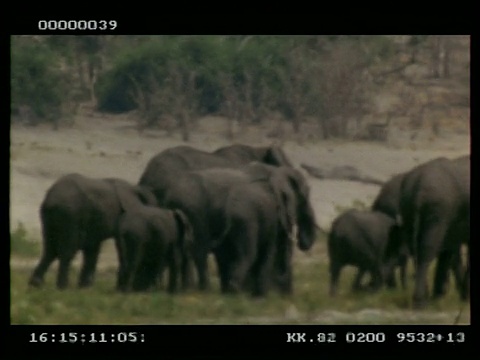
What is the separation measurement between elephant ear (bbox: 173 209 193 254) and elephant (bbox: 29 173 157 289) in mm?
118

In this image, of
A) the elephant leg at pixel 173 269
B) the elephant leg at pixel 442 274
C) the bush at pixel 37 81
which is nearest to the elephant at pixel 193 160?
the elephant leg at pixel 173 269

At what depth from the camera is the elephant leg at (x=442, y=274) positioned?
8672mm

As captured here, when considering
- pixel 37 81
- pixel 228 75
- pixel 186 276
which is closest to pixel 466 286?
pixel 186 276

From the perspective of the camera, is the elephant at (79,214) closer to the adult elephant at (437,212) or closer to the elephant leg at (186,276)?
the elephant leg at (186,276)

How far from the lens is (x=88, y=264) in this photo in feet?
28.3

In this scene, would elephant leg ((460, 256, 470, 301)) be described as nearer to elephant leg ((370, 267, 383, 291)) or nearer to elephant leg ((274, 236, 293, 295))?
elephant leg ((370, 267, 383, 291))

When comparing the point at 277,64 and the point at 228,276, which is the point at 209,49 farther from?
the point at 228,276

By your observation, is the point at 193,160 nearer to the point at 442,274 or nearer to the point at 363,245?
the point at 363,245

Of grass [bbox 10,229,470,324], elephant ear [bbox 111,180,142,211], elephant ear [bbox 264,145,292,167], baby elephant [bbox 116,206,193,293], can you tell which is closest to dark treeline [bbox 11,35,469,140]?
elephant ear [bbox 264,145,292,167]

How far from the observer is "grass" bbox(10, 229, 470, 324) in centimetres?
849
